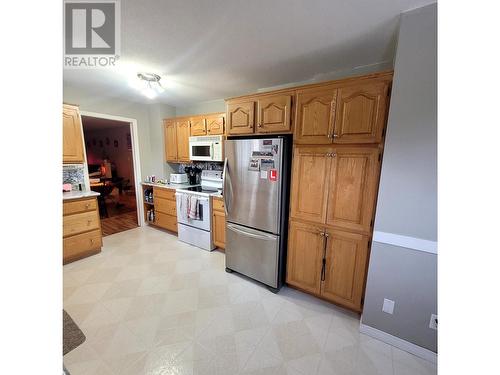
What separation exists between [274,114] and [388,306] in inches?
77.4

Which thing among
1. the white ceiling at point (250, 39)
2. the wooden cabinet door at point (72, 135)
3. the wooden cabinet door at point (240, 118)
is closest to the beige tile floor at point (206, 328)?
the wooden cabinet door at point (72, 135)

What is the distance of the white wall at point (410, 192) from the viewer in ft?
4.39

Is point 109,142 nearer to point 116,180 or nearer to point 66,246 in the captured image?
point 116,180

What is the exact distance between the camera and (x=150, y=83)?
103 inches

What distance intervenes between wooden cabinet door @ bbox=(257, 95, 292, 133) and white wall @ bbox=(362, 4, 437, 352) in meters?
0.87

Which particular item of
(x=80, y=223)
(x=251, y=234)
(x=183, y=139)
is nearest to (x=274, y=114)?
(x=251, y=234)

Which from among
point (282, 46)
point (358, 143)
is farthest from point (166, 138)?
point (358, 143)

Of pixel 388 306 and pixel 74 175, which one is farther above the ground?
pixel 74 175

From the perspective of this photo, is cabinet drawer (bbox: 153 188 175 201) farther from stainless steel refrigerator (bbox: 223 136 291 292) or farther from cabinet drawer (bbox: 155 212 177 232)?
stainless steel refrigerator (bbox: 223 136 291 292)

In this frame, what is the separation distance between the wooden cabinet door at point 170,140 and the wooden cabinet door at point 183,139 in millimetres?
115

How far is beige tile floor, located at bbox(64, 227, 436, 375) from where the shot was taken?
57.1 inches

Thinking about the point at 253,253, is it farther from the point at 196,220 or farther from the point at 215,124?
the point at 215,124

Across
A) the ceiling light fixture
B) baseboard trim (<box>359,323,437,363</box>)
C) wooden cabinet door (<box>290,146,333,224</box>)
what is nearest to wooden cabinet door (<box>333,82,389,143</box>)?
wooden cabinet door (<box>290,146,333,224</box>)
